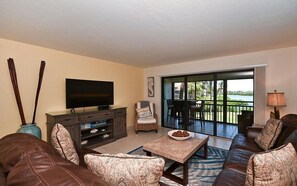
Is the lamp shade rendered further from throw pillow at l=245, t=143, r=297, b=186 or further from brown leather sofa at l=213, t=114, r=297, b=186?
throw pillow at l=245, t=143, r=297, b=186

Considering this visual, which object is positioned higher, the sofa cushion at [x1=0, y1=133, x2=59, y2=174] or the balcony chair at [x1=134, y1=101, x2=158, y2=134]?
the sofa cushion at [x1=0, y1=133, x2=59, y2=174]

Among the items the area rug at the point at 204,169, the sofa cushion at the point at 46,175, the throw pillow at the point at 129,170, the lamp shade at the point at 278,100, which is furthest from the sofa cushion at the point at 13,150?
the lamp shade at the point at 278,100

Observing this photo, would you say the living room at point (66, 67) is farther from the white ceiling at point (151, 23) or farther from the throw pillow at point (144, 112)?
the throw pillow at point (144, 112)

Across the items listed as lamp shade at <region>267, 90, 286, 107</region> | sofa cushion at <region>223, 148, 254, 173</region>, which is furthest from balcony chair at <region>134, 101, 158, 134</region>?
lamp shade at <region>267, 90, 286, 107</region>

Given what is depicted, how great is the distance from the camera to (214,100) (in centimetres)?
409

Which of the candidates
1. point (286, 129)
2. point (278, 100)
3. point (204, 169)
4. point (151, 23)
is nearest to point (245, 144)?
point (286, 129)

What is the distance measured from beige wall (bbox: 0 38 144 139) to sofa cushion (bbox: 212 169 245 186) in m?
3.34

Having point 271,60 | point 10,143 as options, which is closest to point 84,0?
point 10,143

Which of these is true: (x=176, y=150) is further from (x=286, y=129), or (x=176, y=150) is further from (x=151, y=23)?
(x=151, y=23)

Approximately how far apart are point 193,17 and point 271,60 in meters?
2.60

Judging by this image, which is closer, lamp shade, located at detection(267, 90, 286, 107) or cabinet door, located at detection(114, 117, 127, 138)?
lamp shade, located at detection(267, 90, 286, 107)

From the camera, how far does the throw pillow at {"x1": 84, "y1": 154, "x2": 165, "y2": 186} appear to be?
0.77 m

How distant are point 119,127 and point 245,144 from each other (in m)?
2.82

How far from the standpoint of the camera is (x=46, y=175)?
2.10ft
